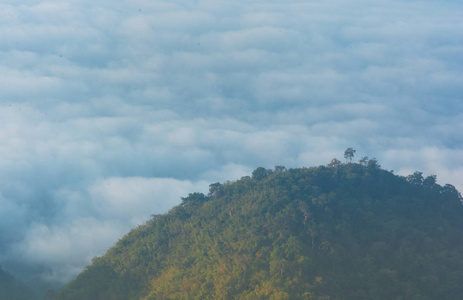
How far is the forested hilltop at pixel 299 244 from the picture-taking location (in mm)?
60094

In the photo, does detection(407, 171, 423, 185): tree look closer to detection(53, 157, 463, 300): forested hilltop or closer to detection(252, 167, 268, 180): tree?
detection(53, 157, 463, 300): forested hilltop

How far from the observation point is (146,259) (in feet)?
226

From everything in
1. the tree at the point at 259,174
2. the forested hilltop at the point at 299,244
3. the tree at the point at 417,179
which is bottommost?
the forested hilltop at the point at 299,244

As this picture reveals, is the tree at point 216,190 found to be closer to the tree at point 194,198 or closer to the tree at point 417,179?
the tree at point 194,198

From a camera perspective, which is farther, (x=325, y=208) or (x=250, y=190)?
(x=250, y=190)

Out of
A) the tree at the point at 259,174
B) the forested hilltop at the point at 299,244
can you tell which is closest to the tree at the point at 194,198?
the forested hilltop at the point at 299,244

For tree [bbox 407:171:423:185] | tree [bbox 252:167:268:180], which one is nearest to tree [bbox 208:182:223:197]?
tree [bbox 252:167:268:180]

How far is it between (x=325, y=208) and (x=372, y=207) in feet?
20.7

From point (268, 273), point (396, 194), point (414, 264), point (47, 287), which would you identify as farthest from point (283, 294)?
point (47, 287)

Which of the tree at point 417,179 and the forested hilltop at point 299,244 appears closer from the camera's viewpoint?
the forested hilltop at point 299,244

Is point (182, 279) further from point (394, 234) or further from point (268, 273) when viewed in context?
point (394, 234)

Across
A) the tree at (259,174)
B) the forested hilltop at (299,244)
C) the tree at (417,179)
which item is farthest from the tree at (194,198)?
the tree at (417,179)

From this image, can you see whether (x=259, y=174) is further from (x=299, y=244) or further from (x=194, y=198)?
(x=299, y=244)

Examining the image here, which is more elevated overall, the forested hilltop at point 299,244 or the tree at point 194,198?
the tree at point 194,198
